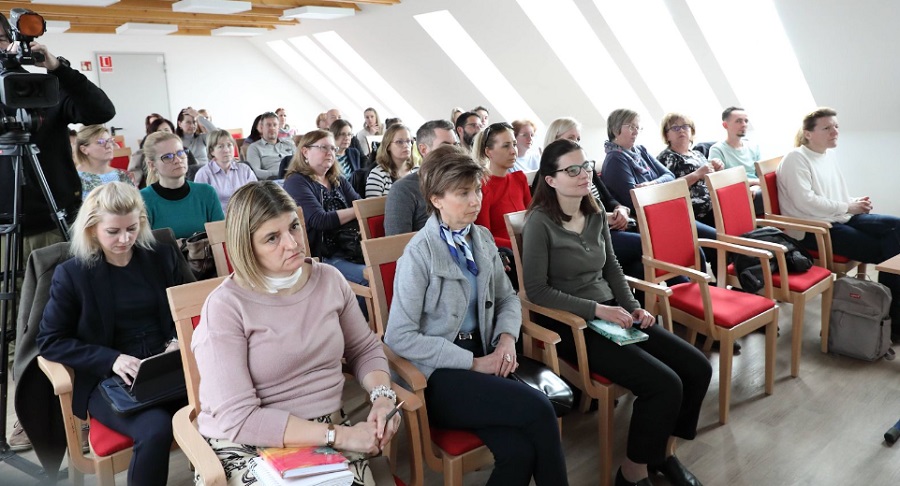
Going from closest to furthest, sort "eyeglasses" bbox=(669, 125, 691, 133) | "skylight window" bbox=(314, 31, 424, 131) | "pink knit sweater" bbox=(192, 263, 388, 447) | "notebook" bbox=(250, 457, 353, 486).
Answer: "notebook" bbox=(250, 457, 353, 486) → "pink knit sweater" bbox=(192, 263, 388, 447) → "eyeglasses" bbox=(669, 125, 691, 133) → "skylight window" bbox=(314, 31, 424, 131)

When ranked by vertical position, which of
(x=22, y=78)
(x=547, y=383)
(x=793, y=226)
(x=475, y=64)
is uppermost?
(x=475, y=64)

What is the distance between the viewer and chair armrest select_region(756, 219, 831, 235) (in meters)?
3.53

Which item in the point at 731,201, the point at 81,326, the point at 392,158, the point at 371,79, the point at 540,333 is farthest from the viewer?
the point at 371,79

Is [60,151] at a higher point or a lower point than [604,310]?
higher

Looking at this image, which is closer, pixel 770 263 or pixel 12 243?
pixel 12 243

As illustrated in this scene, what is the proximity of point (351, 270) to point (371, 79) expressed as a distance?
27.0 ft

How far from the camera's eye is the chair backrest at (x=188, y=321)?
5.82 ft

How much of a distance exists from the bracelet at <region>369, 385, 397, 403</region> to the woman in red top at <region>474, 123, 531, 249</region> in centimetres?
165

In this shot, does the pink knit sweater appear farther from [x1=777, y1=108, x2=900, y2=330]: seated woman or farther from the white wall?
the white wall

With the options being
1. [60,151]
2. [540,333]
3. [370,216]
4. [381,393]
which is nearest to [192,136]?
[60,151]

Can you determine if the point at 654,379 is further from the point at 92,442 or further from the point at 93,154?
the point at 93,154

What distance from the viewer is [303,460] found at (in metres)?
1.51

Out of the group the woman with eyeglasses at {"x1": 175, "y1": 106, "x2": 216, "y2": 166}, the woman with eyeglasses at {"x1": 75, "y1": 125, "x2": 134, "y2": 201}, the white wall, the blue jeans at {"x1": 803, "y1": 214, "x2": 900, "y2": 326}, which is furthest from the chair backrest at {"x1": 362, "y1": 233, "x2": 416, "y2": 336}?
the white wall

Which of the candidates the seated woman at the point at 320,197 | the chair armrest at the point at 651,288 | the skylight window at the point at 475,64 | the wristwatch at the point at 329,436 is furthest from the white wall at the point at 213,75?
the wristwatch at the point at 329,436
